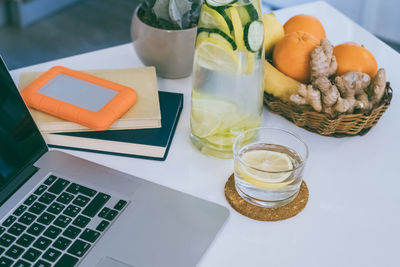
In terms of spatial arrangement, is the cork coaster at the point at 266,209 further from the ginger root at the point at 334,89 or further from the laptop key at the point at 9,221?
the laptop key at the point at 9,221

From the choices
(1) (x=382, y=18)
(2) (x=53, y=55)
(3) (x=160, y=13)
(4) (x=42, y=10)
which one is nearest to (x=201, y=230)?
(3) (x=160, y=13)

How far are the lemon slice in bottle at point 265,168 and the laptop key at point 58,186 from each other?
259 millimetres

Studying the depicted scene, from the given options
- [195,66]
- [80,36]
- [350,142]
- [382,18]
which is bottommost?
[80,36]

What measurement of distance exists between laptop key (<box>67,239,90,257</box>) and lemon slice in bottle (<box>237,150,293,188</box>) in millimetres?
240

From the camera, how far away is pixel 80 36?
262 cm

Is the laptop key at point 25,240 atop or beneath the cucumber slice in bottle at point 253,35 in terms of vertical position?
beneath

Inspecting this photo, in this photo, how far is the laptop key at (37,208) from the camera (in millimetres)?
631

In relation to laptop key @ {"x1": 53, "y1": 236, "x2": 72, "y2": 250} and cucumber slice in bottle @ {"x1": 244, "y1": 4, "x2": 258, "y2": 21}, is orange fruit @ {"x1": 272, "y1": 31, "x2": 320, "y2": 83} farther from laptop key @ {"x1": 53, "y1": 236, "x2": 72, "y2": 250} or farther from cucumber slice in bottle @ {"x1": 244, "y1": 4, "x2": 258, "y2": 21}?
laptop key @ {"x1": 53, "y1": 236, "x2": 72, "y2": 250}

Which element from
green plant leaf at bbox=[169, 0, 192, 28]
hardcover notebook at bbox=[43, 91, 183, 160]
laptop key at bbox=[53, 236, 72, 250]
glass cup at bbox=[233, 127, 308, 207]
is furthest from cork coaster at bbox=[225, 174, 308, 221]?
green plant leaf at bbox=[169, 0, 192, 28]

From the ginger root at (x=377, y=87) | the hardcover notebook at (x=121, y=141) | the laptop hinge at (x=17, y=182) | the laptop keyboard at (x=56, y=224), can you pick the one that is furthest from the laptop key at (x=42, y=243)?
the ginger root at (x=377, y=87)

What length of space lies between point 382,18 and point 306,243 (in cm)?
216

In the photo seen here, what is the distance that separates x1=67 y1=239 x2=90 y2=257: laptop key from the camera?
0.58 meters

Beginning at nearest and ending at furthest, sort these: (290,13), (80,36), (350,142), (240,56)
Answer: (240,56) < (350,142) < (290,13) < (80,36)

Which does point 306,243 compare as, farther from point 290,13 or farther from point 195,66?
point 290,13
